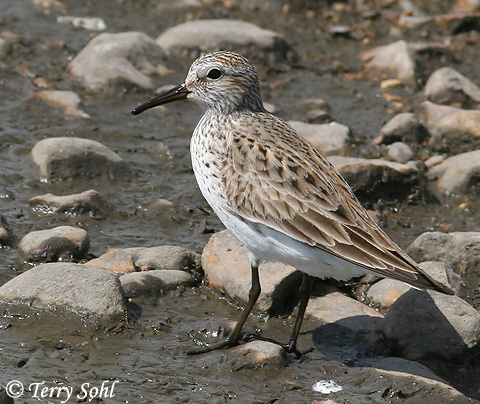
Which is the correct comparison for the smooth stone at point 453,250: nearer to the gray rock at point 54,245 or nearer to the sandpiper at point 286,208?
the sandpiper at point 286,208

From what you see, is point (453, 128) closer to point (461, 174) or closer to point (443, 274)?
point (461, 174)

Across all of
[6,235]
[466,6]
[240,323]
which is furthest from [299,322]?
[466,6]

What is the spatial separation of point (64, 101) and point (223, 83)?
3.87m

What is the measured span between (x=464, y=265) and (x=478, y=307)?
1.77 ft

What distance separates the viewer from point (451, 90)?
11711mm

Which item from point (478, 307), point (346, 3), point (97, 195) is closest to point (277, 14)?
point (346, 3)

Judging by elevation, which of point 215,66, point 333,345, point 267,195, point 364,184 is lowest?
point 333,345

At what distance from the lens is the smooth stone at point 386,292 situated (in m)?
7.60

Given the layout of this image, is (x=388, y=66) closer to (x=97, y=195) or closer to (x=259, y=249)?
(x=97, y=195)

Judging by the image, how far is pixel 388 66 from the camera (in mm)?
12844

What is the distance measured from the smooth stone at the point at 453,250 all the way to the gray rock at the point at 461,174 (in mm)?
1692

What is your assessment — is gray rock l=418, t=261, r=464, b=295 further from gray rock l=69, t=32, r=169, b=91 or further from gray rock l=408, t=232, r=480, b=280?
gray rock l=69, t=32, r=169, b=91

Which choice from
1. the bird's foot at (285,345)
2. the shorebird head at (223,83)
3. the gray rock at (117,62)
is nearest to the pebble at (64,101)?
the gray rock at (117,62)

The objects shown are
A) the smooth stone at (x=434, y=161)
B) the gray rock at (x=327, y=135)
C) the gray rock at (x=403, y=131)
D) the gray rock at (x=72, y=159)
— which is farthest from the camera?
the gray rock at (x=403, y=131)
